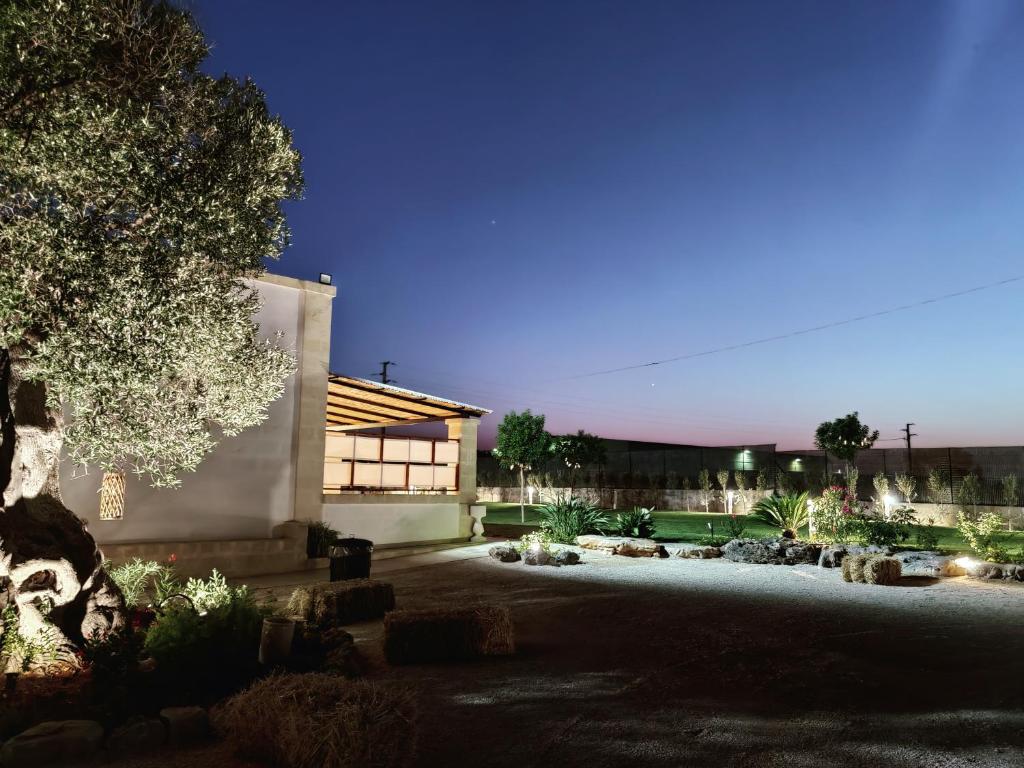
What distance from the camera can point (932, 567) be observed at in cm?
1223

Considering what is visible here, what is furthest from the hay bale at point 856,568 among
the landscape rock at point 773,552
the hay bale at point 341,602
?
the hay bale at point 341,602

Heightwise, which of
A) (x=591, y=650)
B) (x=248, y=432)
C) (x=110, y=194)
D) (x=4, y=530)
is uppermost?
(x=110, y=194)

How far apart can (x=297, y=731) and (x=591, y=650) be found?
12.4ft

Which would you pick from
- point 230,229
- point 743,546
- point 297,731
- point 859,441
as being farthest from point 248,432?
point 859,441

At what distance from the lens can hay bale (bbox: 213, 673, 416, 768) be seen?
3.52 meters

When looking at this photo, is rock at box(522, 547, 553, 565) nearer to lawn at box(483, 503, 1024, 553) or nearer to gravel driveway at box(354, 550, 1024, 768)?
gravel driveway at box(354, 550, 1024, 768)

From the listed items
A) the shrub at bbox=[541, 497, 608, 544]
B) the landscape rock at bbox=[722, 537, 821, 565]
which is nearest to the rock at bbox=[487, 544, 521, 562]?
the shrub at bbox=[541, 497, 608, 544]

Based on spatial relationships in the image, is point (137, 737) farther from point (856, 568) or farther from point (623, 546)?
point (623, 546)

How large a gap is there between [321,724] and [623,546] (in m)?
12.5

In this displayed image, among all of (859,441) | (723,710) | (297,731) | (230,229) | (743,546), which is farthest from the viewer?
(859,441)

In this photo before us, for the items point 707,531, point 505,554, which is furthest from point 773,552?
point 707,531

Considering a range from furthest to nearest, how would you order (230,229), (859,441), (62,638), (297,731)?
(859,441) < (230,229) < (62,638) < (297,731)

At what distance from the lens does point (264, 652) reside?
210 inches

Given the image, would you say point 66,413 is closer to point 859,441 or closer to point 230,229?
point 230,229
